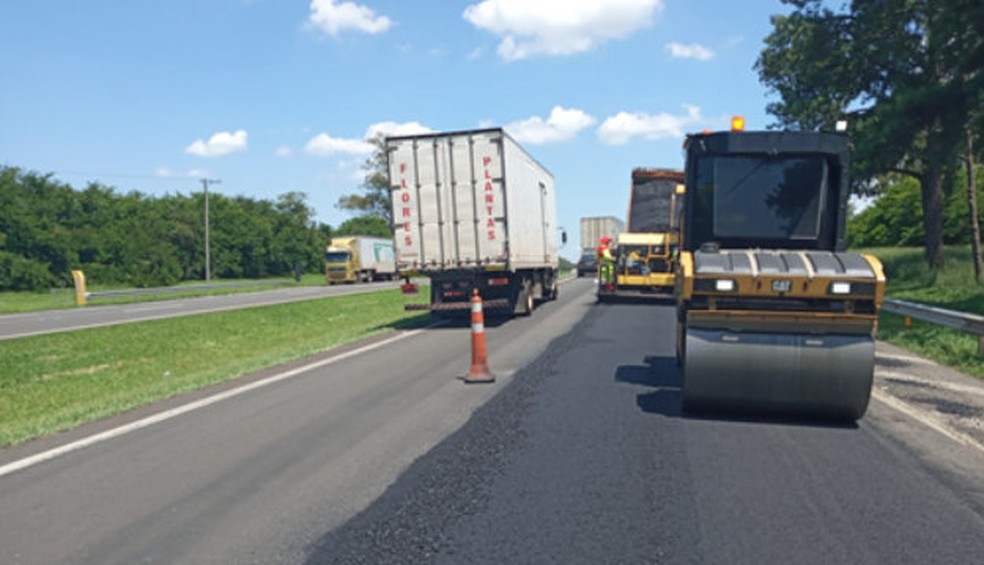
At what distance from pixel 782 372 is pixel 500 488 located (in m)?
2.82

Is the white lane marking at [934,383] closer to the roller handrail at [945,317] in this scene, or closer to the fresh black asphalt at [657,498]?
the roller handrail at [945,317]

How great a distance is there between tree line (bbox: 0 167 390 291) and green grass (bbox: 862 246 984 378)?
51307 mm

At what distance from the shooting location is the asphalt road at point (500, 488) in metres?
3.95

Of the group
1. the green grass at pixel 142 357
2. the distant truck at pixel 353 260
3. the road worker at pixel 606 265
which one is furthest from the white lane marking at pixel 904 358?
the distant truck at pixel 353 260

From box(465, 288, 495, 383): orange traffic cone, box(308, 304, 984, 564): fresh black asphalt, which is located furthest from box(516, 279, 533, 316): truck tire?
box(308, 304, 984, 564): fresh black asphalt

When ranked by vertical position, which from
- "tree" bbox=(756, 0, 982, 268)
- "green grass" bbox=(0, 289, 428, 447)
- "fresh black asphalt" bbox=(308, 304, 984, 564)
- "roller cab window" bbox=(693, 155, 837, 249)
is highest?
"tree" bbox=(756, 0, 982, 268)

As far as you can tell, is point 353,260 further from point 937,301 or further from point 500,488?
point 500,488

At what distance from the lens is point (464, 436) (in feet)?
20.4

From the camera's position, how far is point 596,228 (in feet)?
155

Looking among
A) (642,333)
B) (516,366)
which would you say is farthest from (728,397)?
(642,333)

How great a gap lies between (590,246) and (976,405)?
40.4 m

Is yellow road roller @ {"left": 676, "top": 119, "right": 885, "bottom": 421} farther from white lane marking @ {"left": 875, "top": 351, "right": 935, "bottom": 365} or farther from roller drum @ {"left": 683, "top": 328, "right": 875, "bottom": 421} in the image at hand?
white lane marking @ {"left": 875, "top": 351, "right": 935, "bottom": 365}

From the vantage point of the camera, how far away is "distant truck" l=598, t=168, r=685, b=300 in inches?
824

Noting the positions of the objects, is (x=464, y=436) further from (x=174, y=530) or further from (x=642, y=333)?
(x=642, y=333)
